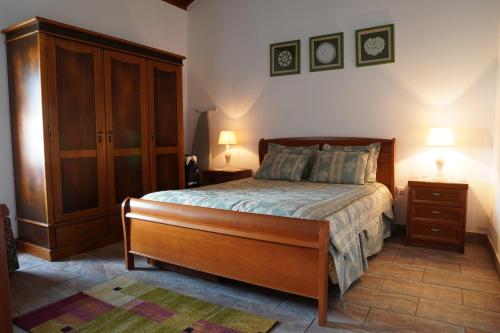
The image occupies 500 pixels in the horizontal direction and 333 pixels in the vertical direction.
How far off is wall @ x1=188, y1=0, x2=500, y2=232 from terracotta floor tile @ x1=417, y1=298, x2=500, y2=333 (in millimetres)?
1679

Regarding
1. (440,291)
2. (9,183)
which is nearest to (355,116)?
(440,291)

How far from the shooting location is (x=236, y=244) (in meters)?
2.33

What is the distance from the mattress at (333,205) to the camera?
2.24 meters

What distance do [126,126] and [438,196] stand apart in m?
3.10

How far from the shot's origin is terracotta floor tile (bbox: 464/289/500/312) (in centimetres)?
224

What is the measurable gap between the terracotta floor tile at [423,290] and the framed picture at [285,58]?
274cm

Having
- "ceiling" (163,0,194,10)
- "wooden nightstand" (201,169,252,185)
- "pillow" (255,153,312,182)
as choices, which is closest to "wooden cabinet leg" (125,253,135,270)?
"pillow" (255,153,312,182)

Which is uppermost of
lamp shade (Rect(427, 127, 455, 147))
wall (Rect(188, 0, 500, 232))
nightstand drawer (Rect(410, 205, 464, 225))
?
wall (Rect(188, 0, 500, 232))

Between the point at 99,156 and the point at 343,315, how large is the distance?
2.59 meters

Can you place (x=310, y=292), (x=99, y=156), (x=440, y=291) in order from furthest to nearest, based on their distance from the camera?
(x=99, y=156) → (x=440, y=291) → (x=310, y=292)

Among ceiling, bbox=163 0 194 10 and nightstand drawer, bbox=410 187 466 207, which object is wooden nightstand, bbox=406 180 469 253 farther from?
ceiling, bbox=163 0 194 10

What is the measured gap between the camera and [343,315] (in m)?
2.15

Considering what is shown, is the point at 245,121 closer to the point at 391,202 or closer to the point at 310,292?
the point at 391,202

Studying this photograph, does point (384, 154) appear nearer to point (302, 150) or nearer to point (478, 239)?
point (302, 150)
